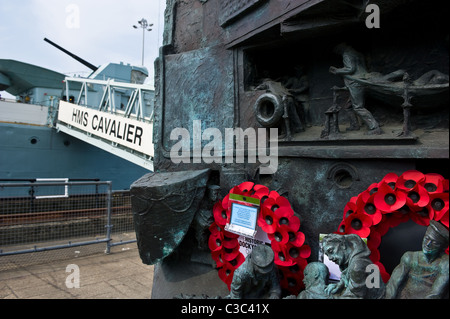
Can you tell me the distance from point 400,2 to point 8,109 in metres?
16.1

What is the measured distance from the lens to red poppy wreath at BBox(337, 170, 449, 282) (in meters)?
2.21

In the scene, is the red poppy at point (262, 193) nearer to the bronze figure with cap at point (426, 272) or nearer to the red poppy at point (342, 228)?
the red poppy at point (342, 228)

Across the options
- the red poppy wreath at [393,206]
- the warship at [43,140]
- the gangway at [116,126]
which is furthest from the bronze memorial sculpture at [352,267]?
the warship at [43,140]

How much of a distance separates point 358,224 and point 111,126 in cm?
982

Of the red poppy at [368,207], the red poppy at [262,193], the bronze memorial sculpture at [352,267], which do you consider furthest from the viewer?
the red poppy at [262,193]

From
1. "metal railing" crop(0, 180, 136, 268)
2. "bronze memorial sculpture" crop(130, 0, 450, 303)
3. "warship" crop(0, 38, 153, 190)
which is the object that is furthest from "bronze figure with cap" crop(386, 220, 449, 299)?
"warship" crop(0, 38, 153, 190)

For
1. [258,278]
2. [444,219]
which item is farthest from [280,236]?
[444,219]

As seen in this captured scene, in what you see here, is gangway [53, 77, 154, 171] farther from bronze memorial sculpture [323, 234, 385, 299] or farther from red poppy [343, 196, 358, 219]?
bronze memorial sculpture [323, 234, 385, 299]

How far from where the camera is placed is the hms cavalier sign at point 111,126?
31.4 feet

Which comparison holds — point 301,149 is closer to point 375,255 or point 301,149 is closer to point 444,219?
point 375,255

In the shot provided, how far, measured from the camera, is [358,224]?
2543 mm

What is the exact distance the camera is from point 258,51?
148 inches
